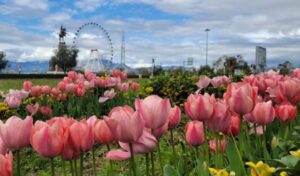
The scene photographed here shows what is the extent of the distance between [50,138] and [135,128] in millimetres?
262

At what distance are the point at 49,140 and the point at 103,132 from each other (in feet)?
0.81

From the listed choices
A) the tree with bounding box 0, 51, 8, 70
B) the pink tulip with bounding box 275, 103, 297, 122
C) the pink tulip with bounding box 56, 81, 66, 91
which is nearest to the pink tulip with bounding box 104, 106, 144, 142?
the pink tulip with bounding box 275, 103, 297, 122

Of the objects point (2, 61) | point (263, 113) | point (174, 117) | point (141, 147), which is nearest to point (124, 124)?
point (141, 147)

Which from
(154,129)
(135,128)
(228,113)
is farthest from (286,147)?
(135,128)

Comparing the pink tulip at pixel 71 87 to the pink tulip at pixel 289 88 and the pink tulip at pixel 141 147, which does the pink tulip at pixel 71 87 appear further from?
the pink tulip at pixel 141 147

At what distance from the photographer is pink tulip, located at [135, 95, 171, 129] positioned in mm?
1594

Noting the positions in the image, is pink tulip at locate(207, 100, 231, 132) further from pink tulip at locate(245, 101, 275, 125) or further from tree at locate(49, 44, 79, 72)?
tree at locate(49, 44, 79, 72)

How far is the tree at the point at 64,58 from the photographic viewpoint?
6656 centimetres

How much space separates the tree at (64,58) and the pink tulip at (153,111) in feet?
214

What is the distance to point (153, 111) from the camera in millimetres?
1597

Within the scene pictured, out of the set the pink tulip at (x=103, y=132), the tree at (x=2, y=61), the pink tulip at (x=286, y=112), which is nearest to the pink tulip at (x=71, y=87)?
Result: the pink tulip at (x=286, y=112)

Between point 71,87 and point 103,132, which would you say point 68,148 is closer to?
point 103,132

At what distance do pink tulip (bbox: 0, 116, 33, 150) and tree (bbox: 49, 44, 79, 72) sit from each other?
6510 centimetres

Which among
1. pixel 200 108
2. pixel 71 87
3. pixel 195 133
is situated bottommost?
pixel 71 87
